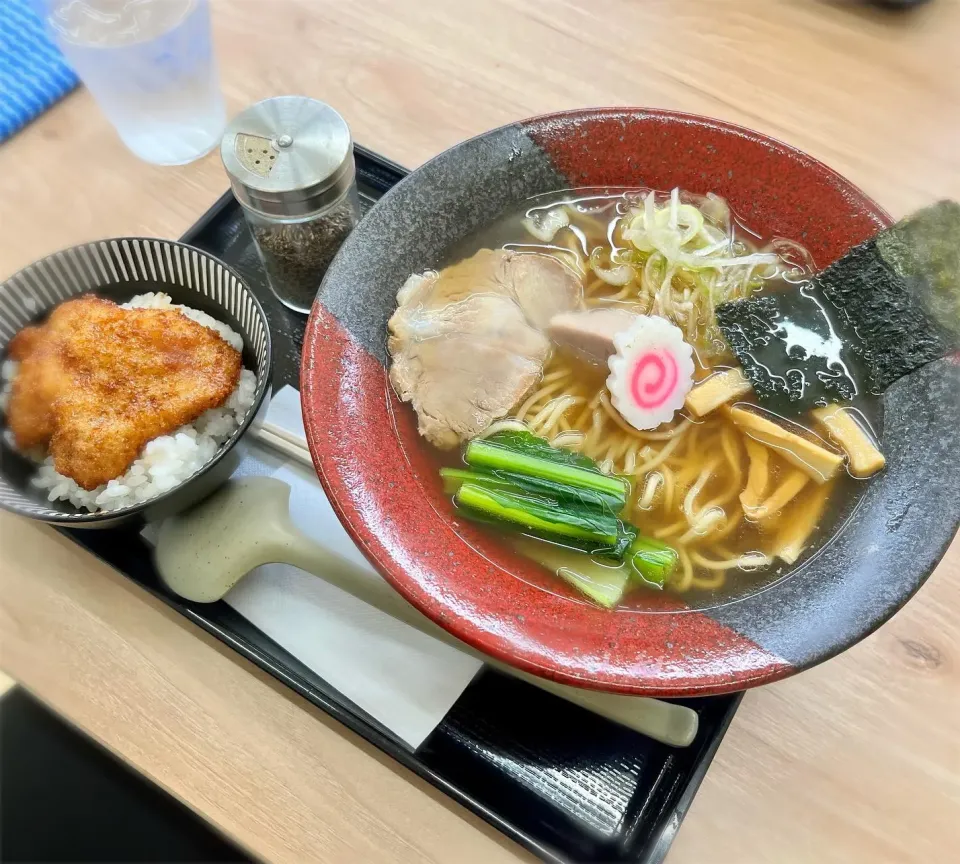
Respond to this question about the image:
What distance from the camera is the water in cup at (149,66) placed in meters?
1.65

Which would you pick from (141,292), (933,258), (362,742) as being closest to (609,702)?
(362,742)

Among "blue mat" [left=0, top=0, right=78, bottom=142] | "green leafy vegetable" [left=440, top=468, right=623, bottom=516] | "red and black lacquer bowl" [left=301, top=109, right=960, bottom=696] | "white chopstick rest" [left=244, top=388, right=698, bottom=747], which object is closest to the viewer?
"red and black lacquer bowl" [left=301, top=109, right=960, bottom=696]

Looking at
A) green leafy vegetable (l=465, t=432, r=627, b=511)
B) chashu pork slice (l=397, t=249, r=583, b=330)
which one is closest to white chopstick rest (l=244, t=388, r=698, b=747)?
green leafy vegetable (l=465, t=432, r=627, b=511)

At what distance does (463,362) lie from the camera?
4.74 feet

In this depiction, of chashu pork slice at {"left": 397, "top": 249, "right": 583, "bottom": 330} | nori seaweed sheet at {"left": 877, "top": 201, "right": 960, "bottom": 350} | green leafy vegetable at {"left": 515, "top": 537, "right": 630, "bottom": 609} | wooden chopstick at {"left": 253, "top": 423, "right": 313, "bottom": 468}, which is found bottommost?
wooden chopstick at {"left": 253, "top": 423, "right": 313, "bottom": 468}

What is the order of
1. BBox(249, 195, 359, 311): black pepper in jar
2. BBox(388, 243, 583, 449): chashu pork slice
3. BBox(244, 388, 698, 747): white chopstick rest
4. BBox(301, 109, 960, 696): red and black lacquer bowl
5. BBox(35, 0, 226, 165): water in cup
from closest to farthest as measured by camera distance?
BBox(301, 109, 960, 696): red and black lacquer bowl
BBox(244, 388, 698, 747): white chopstick rest
BBox(388, 243, 583, 449): chashu pork slice
BBox(249, 195, 359, 311): black pepper in jar
BBox(35, 0, 226, 165): water in cup

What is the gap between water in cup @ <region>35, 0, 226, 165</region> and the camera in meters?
1.65

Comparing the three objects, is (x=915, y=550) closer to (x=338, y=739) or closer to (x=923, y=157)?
(x=338, y=739)

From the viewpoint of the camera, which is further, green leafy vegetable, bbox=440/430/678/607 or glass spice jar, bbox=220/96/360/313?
glass spice jar, bbox=220/96/360/313

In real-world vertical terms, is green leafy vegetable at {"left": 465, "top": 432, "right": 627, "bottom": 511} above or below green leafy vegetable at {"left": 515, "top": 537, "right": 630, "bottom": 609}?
above

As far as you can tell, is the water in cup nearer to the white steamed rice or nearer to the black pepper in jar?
the black pepper in jar

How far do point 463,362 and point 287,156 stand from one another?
1.69ft

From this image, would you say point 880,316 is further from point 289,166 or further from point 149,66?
point 149,66

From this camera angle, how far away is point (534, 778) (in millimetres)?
1256
